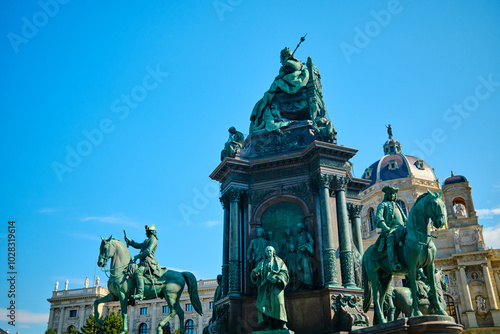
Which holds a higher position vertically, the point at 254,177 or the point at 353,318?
the point at 254,177

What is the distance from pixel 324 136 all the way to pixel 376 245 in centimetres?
502

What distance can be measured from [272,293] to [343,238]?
3397mm

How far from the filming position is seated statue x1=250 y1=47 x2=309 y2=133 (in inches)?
731

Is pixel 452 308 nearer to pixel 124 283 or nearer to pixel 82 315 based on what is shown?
pixel 82 315

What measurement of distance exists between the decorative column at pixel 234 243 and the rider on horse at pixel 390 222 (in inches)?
200

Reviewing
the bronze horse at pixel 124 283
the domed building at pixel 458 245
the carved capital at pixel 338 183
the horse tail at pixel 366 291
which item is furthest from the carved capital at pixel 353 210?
the domed building at pixel 458 245

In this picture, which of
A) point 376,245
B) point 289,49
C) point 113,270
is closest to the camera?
point 376,245

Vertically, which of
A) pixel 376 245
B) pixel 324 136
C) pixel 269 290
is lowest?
pixel 269 290

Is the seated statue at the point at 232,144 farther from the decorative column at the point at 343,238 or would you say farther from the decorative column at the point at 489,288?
the decorative column at the point at 489,288

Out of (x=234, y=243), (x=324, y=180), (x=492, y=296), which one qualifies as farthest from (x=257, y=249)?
(x=492, y=296)

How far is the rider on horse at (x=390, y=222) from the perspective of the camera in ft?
40.8

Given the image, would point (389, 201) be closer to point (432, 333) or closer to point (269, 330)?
point (432, 333)

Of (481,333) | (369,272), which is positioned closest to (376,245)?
(369,272)

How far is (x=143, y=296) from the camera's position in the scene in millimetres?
16688
